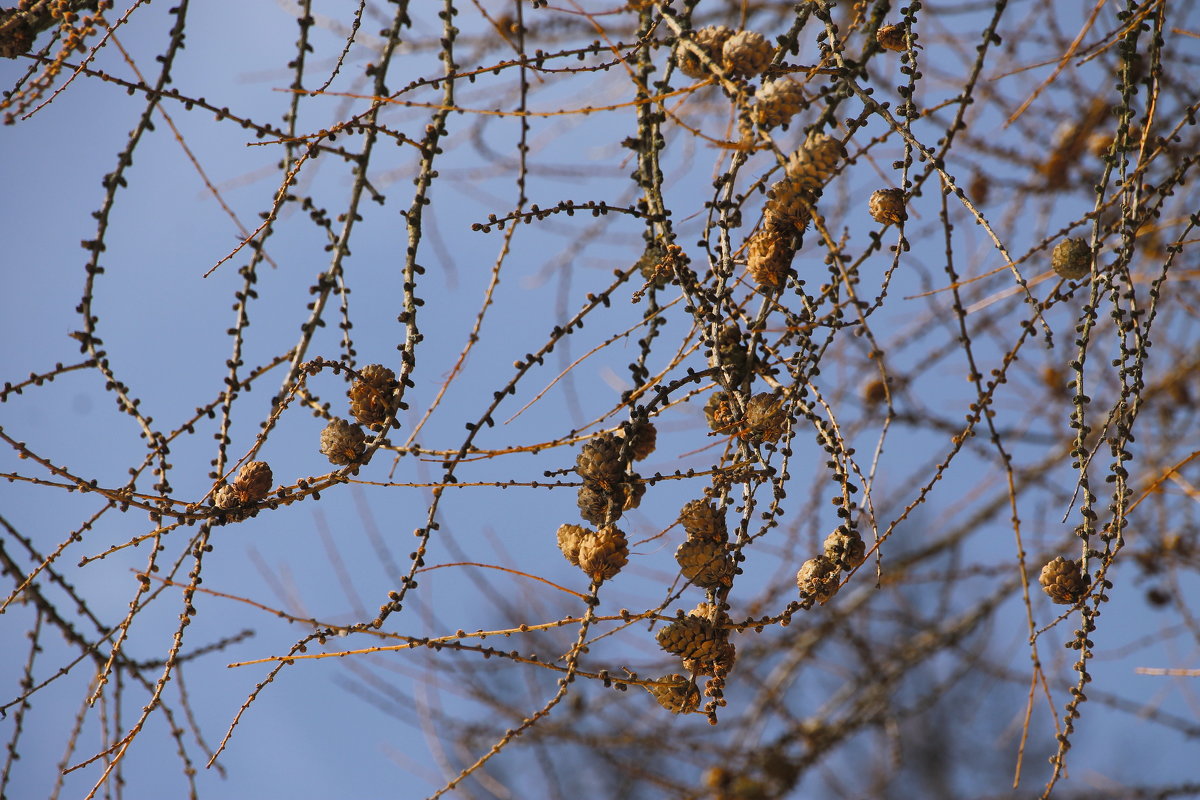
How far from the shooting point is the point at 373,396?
1.29 meters

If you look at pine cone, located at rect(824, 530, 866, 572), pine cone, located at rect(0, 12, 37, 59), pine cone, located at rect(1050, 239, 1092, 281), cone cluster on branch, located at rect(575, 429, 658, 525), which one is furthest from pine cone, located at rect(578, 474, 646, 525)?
pine cone, located at rect(0, 12, 37, 59)

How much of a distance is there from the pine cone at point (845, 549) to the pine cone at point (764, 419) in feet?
0.45

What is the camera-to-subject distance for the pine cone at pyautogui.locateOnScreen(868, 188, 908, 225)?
49.3 inches

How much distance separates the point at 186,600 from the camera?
1284mm

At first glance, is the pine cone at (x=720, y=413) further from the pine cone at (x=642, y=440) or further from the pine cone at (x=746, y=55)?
the pine cone at (x=746, y=55)

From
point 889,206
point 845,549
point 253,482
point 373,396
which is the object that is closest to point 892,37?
point 889,206

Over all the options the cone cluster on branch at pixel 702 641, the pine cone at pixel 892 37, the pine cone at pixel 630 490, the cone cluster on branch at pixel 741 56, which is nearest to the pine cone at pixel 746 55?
the cone cluster on branch at pixel 741 56

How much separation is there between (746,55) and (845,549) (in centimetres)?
57

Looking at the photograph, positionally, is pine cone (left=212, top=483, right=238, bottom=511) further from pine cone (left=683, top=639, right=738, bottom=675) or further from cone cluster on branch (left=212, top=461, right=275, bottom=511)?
pine cone (left=683, top=639, right=738, bottom=675)

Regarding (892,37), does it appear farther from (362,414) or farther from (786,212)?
(362,414)

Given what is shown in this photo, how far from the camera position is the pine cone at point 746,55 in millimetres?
1199

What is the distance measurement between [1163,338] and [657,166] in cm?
208

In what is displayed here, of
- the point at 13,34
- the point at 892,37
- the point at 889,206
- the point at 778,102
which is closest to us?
the point at 778,102

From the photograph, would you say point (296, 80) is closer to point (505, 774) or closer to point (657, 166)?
point (657, 166)
